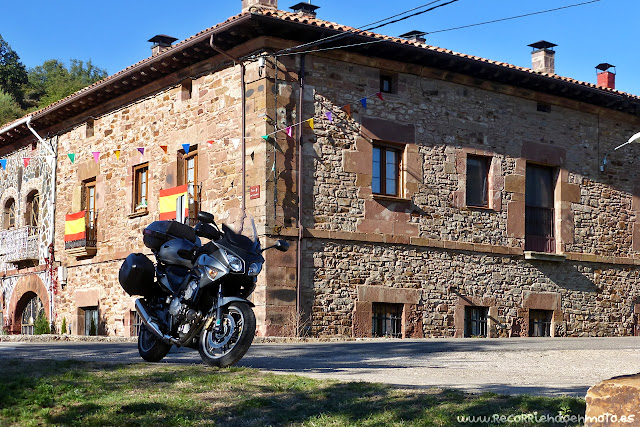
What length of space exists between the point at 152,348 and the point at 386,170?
31.4 ft

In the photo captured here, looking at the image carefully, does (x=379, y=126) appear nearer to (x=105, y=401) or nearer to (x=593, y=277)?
(x=593, y=277)

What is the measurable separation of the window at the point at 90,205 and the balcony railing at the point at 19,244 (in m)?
2.48

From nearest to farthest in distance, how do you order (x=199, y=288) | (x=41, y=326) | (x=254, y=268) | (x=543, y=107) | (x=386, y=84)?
Answer: (x=254, y=268) → (x=199, y=288) → (x=386, y=84) → (x=543, y=107) → (x=41, y=326)

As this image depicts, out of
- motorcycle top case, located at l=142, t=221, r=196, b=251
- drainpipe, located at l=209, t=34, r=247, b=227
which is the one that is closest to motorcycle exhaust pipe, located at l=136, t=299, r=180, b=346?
motorcycle top case, located at l=142, t=221, r=196, b=251

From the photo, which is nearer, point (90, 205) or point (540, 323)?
point (540, 323)

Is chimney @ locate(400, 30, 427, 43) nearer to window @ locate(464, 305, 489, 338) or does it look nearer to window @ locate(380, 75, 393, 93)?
window @ locate(380, 75, 393, 93)

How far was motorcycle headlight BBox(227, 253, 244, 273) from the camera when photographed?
762cm

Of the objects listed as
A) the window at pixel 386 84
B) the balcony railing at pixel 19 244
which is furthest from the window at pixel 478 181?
the balcony railing at pixel 19 244

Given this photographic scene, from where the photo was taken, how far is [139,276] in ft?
27.9

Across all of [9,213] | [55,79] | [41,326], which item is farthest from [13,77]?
[41,326]

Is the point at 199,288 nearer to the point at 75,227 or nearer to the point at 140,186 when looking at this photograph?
the point at 140,186

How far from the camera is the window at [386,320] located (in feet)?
56.0

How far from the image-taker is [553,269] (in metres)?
19.5

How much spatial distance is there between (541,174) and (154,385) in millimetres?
14662
